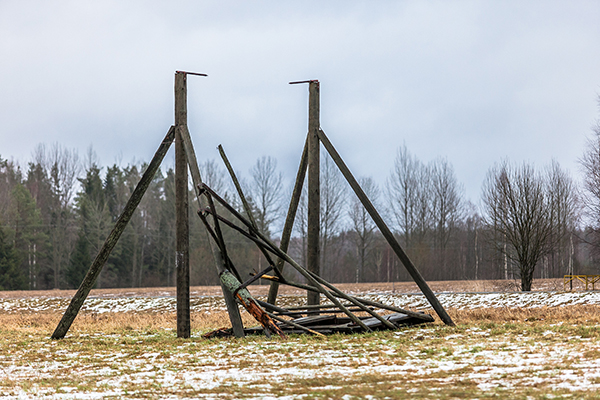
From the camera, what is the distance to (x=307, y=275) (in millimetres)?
9562

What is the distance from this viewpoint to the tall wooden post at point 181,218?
1005 centimetres

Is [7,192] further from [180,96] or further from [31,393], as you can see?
[31,393]

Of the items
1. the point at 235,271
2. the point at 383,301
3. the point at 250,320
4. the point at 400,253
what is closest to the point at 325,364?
the point at 235,271

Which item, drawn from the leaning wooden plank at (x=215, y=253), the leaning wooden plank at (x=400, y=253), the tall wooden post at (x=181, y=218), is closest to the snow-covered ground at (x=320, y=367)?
the leaning wooden plank at (x=215, y=253)

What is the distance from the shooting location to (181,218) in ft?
33.3

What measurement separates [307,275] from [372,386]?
14.2 feet

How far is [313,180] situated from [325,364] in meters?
5.42

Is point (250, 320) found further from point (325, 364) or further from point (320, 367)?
point (320, 367)

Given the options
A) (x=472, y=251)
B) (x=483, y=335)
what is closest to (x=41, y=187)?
(x=472, y=251)

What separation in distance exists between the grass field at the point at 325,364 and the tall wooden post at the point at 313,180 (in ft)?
8.22

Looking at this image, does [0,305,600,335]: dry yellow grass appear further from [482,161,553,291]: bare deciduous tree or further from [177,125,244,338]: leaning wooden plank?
[482,161,553,291]: bare deciduous tree

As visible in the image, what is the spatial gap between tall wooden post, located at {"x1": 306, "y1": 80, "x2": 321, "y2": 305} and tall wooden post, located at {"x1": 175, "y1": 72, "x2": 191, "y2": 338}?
2515 millimetres

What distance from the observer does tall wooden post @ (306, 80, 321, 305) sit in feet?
37.3

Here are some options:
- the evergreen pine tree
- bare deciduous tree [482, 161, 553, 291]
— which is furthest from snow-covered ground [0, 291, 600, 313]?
the evergreen pine tree
